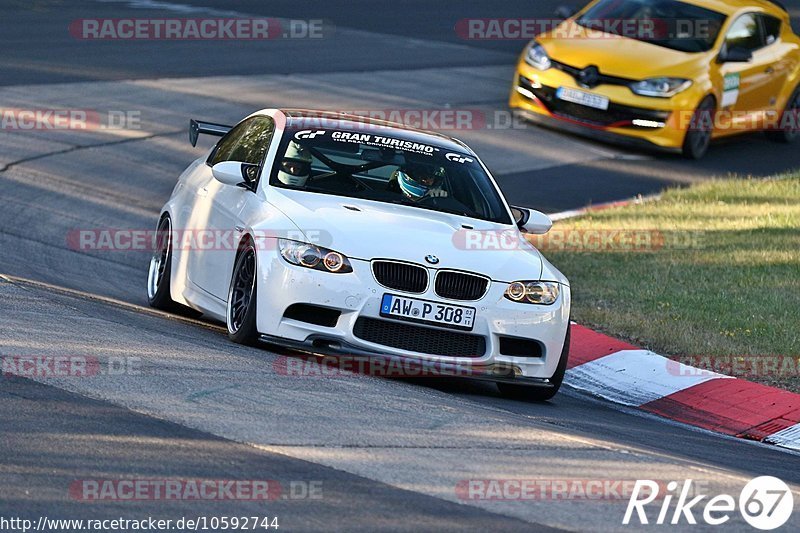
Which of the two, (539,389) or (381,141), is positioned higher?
(381,141)

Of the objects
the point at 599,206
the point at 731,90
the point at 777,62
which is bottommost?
the point at 599,206

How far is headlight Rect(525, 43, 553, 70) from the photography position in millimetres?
18703

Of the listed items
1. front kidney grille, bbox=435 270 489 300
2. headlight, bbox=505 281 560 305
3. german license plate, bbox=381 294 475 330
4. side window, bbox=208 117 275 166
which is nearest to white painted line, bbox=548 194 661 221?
side window, bbox=208 117 275 166

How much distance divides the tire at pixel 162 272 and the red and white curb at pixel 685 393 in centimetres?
282

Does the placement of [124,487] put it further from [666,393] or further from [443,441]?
[666,393]

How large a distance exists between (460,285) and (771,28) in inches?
531

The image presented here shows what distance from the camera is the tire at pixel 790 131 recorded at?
67.9ft

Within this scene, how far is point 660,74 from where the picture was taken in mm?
18453

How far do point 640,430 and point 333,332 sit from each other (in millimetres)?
1850

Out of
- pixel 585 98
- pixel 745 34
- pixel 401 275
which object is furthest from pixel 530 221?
pixel 745 34

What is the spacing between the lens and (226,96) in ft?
61.3

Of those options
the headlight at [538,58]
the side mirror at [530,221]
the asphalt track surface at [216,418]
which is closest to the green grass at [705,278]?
the asphalt track surface at [216,418]

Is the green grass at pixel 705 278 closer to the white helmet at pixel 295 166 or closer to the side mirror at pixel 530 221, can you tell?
the side mirror at pixel 530 221

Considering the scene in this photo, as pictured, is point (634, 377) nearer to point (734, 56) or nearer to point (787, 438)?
point (787, 438)
